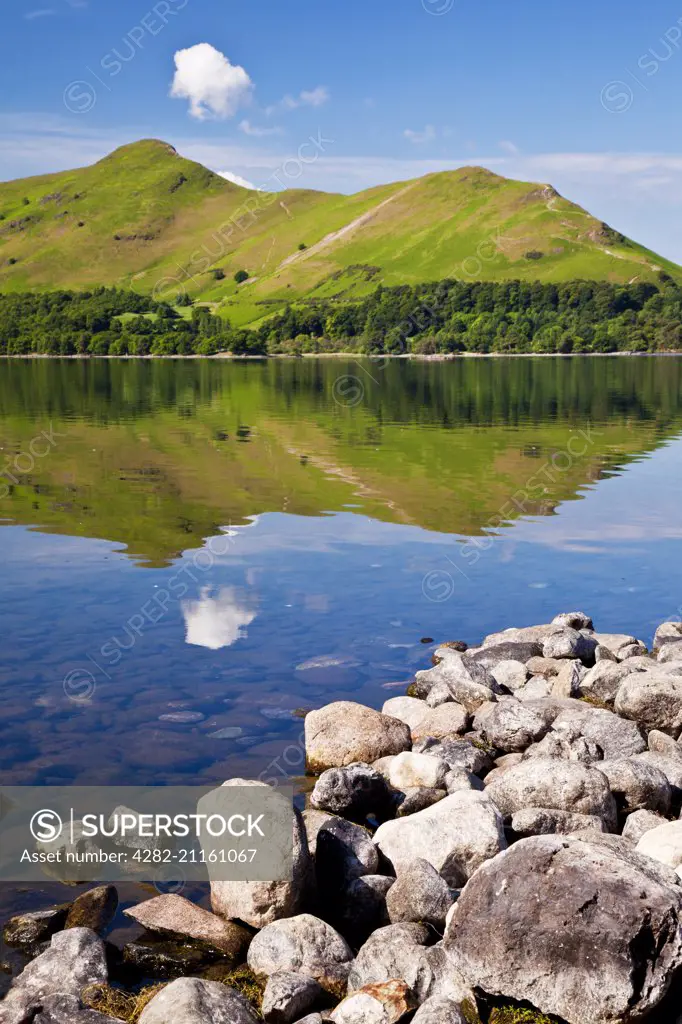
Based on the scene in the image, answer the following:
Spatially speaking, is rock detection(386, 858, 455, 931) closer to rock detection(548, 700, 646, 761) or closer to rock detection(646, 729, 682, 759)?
rock detection(548, 700, 646, 761)

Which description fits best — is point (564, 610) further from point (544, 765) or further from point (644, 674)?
point (544, 765)

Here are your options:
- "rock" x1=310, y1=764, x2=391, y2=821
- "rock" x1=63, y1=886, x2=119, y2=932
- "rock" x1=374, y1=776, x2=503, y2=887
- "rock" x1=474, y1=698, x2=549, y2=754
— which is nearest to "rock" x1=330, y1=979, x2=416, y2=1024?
"rock" x1=374, y1=776, x2=503, y2=887

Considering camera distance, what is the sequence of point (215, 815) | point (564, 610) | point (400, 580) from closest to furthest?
point (215, 815)
point (564, 610)
point (400, 580)

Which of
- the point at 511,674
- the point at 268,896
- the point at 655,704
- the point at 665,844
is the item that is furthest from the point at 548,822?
the point at 511,674

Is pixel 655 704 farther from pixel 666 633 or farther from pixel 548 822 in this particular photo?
pixel 666 633

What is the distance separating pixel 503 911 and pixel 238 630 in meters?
16.6

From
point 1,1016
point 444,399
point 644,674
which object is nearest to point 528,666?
point 644,674

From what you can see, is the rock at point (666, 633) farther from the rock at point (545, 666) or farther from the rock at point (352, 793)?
the rock at point (352, 793)

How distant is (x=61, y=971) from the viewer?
1320cm

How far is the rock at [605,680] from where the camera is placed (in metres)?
23.3

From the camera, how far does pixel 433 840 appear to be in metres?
15.6

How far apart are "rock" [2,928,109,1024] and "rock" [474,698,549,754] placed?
9.81 m

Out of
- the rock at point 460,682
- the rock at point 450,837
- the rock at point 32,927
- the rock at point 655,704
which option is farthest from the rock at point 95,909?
the rock at point 655,704

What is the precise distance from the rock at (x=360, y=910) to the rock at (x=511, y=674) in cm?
1015
